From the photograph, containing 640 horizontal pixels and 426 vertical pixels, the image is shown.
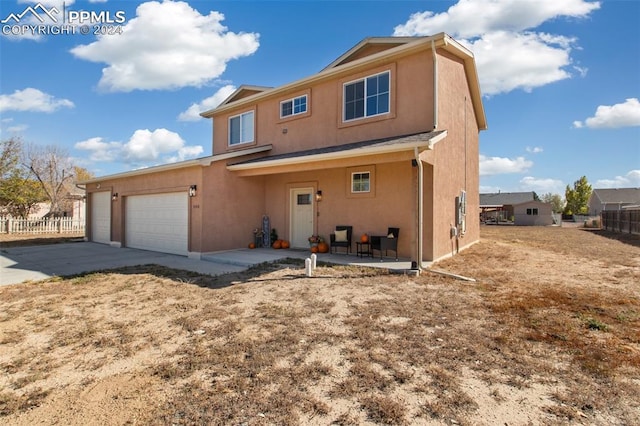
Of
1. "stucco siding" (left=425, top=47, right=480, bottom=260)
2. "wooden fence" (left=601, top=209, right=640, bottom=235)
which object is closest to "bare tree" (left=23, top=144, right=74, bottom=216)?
"stucco siding" (left=425, top=47, right=480, bottom=260)

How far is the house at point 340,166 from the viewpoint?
955 centimetres

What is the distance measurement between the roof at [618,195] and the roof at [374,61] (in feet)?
160

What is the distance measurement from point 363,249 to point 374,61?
6094 millimetres

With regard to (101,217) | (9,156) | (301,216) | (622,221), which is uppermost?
(9,156)

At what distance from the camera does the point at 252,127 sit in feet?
46.5

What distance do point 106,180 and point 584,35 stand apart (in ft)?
66.8

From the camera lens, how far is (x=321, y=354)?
377cm

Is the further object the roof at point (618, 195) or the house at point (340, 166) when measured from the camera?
the roof at point (618, 195)

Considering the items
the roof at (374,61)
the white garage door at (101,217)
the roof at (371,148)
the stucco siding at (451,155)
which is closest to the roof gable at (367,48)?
the roof at (374,61)

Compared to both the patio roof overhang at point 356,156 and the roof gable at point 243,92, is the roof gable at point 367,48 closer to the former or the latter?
the patio roof overhang at point 356,156

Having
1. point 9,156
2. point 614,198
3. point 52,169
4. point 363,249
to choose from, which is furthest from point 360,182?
point 614,198

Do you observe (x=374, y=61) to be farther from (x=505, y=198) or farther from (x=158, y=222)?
(x=505, y=198)

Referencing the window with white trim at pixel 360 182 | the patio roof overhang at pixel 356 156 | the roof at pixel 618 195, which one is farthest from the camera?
the roof at pixel 618 195

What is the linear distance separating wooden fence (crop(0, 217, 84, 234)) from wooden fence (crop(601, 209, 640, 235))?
38277mm
